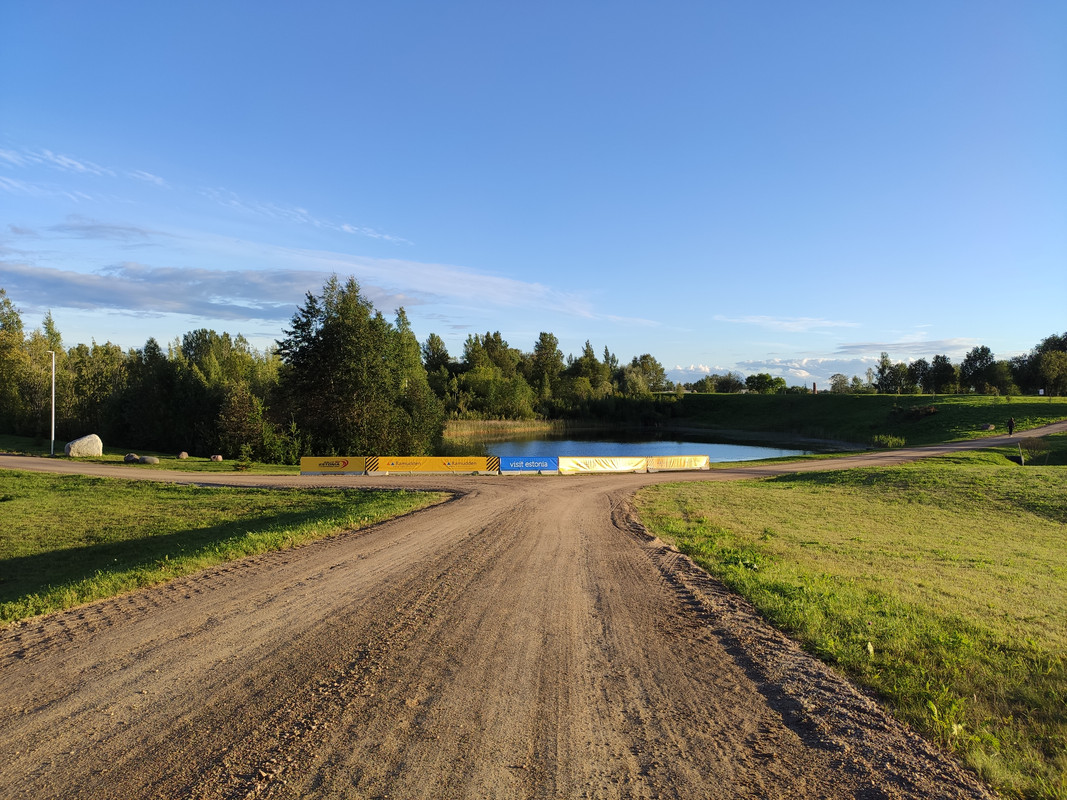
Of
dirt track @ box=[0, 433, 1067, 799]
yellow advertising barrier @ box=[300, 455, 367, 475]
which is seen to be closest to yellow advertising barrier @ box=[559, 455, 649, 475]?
yellow advertising barrier @ box=[300, 455, 367, 475]

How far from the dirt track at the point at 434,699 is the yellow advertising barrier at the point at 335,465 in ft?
87.3

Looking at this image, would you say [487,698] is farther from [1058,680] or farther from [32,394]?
[32,394]

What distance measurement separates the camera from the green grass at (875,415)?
5959 centimetres

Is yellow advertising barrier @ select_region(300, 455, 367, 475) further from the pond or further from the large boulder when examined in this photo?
the pond

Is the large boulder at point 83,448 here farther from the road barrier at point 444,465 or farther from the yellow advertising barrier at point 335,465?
the road barrier at point 444,465

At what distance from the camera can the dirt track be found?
473cm

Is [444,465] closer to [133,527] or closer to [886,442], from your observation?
[133,527]

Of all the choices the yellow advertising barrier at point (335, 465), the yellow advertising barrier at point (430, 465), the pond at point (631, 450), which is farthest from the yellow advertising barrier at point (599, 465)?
the pond at point (631, 450)

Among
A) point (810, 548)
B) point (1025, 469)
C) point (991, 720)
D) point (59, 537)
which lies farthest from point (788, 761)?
point (1025, 469)

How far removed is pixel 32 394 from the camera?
2450 inches

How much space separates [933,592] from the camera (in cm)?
1039

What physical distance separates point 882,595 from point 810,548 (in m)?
4.67

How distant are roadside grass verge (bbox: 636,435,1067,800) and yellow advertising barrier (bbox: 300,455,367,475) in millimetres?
21326

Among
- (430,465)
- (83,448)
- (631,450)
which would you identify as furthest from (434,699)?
(631,450)
